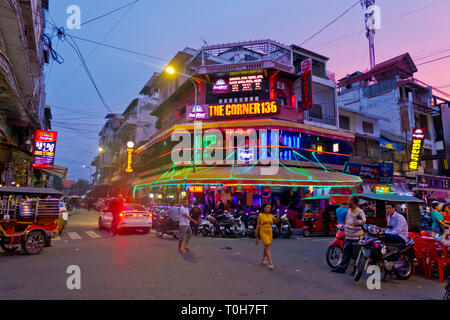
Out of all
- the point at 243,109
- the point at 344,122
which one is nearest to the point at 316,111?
the point at 344,122

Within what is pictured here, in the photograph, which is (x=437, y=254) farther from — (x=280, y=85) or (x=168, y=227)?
(x=280, y=85)

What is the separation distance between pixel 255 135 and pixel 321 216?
8.32 metres

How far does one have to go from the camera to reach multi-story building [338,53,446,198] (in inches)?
1185

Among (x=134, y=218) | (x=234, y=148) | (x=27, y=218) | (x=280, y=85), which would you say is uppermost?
(x=280, y=85)

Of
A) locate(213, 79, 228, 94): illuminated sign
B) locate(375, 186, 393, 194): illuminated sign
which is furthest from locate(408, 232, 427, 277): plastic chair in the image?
locate(375, 186, 393, 194): illuminated sign

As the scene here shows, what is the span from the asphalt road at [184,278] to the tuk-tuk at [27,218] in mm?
432

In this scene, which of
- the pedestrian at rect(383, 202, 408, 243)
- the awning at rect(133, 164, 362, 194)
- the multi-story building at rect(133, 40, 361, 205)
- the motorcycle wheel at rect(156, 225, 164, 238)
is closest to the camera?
the pedestrian at rect(383, 202, 408, 243)

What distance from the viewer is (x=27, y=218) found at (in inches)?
380

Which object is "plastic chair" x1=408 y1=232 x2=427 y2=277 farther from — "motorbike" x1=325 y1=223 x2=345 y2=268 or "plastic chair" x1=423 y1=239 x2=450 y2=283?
"motorbike" x1=325 y1=223 x2=345 y2=268

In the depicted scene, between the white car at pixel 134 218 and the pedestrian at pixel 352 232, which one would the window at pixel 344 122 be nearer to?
the white car at pixel 134 218

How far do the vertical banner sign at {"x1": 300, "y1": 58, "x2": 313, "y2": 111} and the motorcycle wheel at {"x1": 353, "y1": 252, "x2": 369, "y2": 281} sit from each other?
1869cm

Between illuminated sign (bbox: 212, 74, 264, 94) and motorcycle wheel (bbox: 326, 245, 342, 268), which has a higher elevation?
illuminated sign (bbox: 212, 74, 264, 94)

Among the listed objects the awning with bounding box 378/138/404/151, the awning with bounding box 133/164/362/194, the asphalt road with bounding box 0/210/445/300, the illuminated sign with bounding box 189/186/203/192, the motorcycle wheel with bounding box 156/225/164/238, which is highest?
the awning with bounding box 378/138/404/151

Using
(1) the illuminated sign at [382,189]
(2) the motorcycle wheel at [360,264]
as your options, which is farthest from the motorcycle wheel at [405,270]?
(1) the illuminated sign at [382,189]
